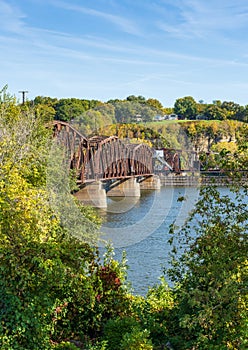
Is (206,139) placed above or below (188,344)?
above

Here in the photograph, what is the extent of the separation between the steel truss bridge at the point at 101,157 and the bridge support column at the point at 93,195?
1.00 m

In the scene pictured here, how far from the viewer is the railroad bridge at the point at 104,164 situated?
176 feet

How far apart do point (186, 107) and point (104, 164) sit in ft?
205

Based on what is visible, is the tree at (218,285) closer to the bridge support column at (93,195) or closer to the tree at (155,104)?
the bridge support column at (93,195)

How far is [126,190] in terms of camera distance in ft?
254

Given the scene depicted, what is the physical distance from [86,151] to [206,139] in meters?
56.0

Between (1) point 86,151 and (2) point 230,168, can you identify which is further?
(1) point 86,151

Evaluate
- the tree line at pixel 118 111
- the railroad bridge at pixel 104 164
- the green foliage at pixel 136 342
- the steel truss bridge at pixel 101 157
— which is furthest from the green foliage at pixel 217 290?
the tree line at pixel 118 111

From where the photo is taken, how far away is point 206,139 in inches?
4454

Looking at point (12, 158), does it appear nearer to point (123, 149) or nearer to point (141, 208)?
point (141, 208)

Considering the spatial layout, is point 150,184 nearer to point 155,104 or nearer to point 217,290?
point 155,104

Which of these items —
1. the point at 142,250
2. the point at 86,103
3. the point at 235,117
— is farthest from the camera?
the point at 235,117

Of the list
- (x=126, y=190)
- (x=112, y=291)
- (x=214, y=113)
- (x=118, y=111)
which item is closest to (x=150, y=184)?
(x=126, y=190)

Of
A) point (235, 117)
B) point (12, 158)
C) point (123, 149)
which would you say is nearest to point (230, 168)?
point (12, 158)
